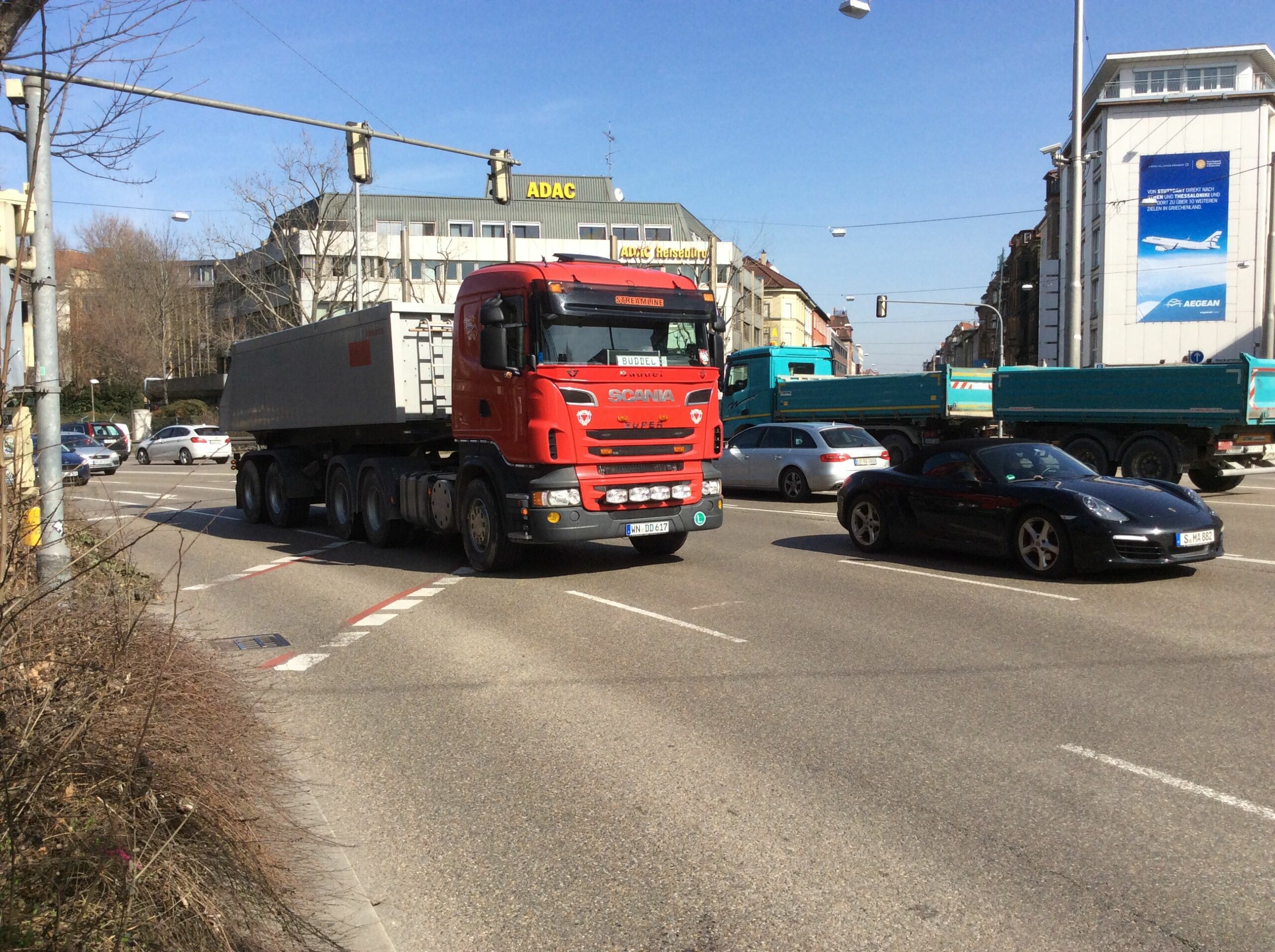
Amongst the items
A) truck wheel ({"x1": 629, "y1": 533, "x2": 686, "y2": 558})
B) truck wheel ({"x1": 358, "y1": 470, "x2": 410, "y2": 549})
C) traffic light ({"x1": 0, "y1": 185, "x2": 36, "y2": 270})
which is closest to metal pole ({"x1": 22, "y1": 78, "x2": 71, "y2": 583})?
traffic light ({"x1": 0, "y1": 185, "x2": 36, "y2": 270})

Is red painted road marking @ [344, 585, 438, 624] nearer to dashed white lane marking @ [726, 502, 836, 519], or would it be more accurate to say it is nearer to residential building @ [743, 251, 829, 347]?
dashed white lane marking @ [726, 502, 836, 519]

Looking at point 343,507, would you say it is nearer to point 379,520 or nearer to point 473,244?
point 379,520

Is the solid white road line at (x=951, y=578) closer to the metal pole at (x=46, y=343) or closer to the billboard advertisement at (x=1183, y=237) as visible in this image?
the metal pole at (x=46, y=343)

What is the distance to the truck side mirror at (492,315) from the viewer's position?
11.1 metres

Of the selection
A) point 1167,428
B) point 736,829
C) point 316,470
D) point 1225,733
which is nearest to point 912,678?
point 1225,733

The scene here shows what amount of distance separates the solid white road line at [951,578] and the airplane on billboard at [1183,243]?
51.4 meters

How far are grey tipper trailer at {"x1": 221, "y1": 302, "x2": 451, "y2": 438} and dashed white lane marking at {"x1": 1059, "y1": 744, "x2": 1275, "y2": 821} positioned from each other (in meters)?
9.57

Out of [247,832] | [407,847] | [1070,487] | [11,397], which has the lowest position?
[407,847]

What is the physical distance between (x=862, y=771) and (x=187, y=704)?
3.14m

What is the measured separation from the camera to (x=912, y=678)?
22.7 feet

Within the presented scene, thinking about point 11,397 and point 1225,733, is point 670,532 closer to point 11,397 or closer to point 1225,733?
point 1225,733

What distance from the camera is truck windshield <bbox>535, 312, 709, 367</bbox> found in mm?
11164

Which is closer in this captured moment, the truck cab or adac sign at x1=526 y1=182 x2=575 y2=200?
the truck cab

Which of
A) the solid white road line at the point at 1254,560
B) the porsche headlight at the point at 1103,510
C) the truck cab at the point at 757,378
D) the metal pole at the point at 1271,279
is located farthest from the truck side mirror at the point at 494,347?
the metal pole at the point at 1271,279
